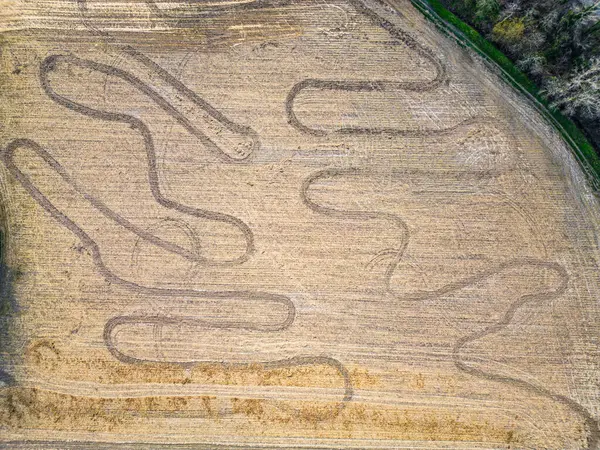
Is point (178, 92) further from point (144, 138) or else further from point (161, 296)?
point (161, 296)

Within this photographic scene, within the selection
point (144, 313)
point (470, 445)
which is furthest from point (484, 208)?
point (144, 313)

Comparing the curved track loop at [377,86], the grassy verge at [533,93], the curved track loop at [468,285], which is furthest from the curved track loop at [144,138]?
the grassy verge at [533,93]

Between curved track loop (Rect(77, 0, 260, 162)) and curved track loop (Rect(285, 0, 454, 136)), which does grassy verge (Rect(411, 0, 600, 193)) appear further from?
curved track loop (Rect(77, 0, 260, 162))

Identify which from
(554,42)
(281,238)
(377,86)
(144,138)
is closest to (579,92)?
(554,42)

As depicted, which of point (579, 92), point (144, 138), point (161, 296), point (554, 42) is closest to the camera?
point (579, 92)

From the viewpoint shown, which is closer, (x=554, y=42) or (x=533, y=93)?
(x=554, y=42)

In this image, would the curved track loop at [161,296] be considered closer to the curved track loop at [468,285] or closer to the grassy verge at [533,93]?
the curved track loop at [468,285]

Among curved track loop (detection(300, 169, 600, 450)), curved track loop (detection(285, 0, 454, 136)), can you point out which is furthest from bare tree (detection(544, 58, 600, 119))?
curved track loop (detection(300, 169, 600, 450))
